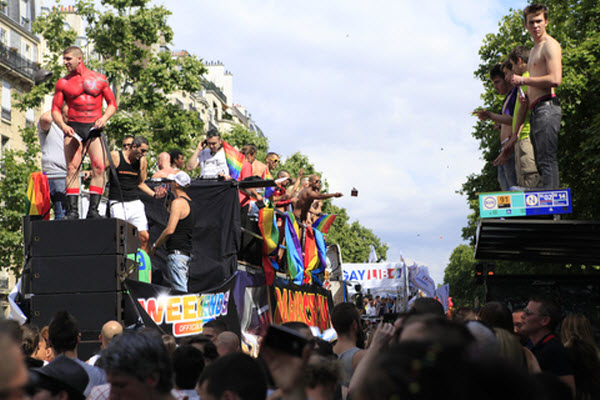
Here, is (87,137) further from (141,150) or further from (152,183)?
(152,183)

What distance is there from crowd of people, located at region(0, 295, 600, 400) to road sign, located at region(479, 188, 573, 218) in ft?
7.33

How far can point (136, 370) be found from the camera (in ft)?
10.2

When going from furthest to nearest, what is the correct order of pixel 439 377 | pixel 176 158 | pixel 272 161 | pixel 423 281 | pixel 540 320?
pixel 423 281
pixel 272 161
pixel 176 158
pixel 540 320
pixel 439 377

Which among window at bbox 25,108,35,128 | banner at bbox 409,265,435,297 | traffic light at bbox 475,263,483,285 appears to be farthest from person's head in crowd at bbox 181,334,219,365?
window at bbox 25,108,35,128

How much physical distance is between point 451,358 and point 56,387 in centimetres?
268

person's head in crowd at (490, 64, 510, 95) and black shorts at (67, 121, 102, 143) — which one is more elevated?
person's head in crowd at (490, 64, 510, 95)

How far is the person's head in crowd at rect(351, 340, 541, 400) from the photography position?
135 cm

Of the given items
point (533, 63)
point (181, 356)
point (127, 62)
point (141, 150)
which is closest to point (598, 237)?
point (533, 63)

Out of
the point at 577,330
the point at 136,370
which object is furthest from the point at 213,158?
the point at 136,370

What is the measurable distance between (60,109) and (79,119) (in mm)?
245

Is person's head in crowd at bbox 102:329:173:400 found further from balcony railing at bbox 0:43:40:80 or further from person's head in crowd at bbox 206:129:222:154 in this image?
balcony railing at bbox 0:43:40:80

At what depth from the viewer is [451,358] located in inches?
55.6

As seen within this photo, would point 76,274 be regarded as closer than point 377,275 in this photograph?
Yes

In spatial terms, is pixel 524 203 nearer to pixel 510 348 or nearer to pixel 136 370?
pixel 510 348
